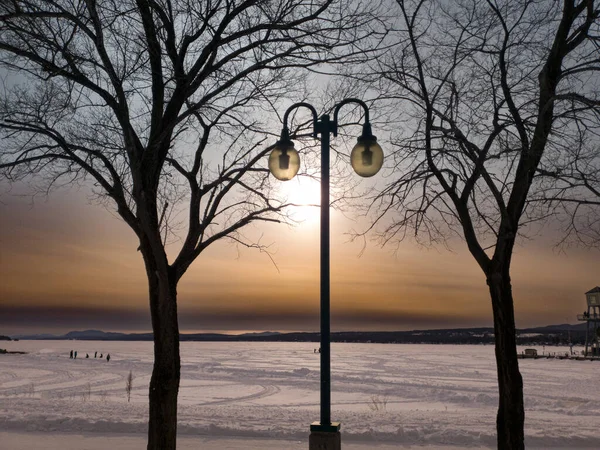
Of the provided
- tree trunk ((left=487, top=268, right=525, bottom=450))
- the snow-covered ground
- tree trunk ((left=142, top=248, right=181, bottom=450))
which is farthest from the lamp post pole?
the snow-covered ground

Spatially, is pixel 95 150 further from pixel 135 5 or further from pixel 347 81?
pixel 347 81

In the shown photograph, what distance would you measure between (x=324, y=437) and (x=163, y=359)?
3.96 m

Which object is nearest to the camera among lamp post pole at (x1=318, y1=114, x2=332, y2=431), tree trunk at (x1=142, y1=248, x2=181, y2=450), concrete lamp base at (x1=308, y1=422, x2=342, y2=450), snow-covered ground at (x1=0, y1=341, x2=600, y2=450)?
concrete lamp base at (x1=308, y1=422, x2=342, y2=450)

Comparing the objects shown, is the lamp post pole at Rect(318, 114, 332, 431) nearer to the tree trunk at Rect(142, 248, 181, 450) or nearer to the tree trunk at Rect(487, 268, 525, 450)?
the tree trunk at Rect(142, 248, 181, 450)

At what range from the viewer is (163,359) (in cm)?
1044

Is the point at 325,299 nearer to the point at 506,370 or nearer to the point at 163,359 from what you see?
the point at 163,359

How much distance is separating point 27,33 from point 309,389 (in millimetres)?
26043

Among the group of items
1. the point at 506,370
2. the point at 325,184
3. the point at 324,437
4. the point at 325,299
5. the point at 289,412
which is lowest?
the point at 289,412

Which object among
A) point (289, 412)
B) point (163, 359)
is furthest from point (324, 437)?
point (289, 412)

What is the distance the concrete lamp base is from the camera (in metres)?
7.50

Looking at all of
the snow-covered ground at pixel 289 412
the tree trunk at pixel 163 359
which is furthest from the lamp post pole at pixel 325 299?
the snow-covered ground at pixel 289 412

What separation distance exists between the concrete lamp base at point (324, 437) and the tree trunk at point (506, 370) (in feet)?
13.7

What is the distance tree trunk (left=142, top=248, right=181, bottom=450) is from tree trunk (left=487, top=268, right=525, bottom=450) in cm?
562

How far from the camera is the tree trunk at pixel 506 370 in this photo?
419 inches
